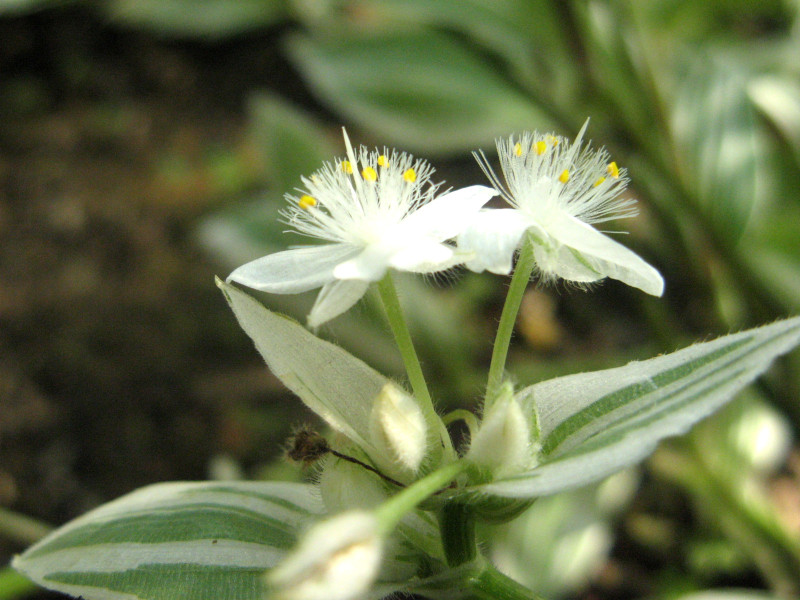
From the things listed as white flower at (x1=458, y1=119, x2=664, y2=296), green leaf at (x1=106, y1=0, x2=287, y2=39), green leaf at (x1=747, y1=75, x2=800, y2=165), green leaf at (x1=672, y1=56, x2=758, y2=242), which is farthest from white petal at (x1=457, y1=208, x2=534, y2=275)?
green leaf at (x1=106, y1=0, x2=287, y2=39)

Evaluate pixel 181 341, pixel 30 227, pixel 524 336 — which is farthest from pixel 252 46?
pixel 524 336

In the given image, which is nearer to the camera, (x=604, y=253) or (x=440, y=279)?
(x=604, y=253)

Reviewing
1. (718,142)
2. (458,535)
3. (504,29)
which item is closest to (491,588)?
(458,535)

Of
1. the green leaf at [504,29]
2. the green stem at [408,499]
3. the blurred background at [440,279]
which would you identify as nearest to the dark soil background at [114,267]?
the blurred background at [440,279]

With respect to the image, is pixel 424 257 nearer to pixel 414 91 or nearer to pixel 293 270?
pixel 293 270

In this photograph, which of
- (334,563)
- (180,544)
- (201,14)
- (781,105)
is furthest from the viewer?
(201,14)

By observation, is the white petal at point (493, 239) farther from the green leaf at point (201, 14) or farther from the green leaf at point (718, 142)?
the green leaf at point (201, 14)

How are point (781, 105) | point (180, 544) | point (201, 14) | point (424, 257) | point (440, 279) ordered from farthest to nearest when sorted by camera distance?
1. point (201, 14)
2. point (781, 105)
3. point (440, 279)
4. point (180, 544)
5. point (424, 257)
